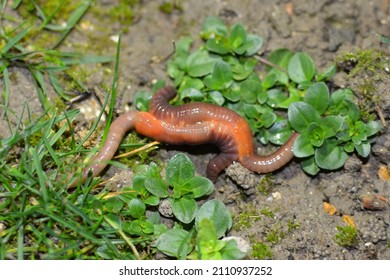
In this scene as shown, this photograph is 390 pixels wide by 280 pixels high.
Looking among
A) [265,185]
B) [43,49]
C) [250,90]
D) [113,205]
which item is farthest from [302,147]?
[43,49]

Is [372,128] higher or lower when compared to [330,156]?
higher

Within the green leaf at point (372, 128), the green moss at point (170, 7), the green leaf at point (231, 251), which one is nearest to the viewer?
the green leaf at point (231, 251)

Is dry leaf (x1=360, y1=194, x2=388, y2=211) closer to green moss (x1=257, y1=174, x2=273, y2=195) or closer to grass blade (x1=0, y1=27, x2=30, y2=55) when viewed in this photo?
green moss (x1=257, y1=174, x2=273, y2=195)

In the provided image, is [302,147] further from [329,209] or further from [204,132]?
[204,132]

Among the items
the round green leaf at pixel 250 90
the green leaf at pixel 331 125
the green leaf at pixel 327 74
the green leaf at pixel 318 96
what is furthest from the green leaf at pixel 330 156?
the round green leaf at pixel 250 90

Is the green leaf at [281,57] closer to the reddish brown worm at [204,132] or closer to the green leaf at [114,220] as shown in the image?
the reddish brown worm at [204,132]
